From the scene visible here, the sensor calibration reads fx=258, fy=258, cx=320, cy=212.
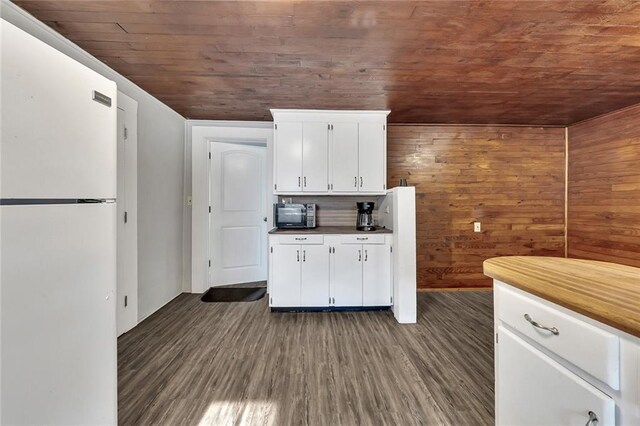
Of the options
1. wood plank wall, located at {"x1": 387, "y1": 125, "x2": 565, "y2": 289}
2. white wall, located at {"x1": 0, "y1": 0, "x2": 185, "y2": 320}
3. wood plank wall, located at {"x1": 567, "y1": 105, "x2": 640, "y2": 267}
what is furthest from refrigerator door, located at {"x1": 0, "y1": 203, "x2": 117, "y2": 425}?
wood plank wall, located at {"x1": 567, "y1": 105, "x2": 640, "y2": 267}

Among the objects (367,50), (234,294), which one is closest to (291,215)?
(234,294)

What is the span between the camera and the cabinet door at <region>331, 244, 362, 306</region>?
2848 mm

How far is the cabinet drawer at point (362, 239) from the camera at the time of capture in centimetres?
284

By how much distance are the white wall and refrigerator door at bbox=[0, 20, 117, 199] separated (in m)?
1.47

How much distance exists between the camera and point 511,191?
3.58 metres

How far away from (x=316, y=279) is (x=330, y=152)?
1476mm

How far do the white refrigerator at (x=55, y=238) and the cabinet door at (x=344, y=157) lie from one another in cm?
218

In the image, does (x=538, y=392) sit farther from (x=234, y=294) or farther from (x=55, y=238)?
(x=234, y=294)

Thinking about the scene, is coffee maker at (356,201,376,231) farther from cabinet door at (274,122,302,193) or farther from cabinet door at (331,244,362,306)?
cabinet door at (274,122,302,193)

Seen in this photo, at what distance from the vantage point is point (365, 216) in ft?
10.3

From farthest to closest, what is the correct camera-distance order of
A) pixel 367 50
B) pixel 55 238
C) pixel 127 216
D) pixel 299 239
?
pixel 299 239, pixel 127 216, pixel 367 50, pixel 55 238

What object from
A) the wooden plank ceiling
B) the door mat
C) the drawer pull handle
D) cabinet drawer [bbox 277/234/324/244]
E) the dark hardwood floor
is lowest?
the dark hardwood floor

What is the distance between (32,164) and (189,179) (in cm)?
269

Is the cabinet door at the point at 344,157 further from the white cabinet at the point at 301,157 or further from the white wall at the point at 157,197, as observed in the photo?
the white wall at the point at 157,197
